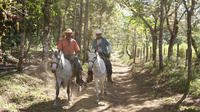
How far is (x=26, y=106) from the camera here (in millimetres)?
6895

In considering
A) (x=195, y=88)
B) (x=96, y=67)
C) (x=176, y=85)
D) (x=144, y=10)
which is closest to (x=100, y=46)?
(x=96, y=67)

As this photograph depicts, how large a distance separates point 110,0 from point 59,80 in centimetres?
2279

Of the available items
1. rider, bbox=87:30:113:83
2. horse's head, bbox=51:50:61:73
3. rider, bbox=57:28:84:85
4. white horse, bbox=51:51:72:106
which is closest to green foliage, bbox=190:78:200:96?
rider, bbox=87:30:113:83

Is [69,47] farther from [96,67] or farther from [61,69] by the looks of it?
[96,67]

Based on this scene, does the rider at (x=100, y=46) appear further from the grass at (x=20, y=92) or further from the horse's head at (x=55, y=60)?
the horse's head at (x=55, y=60)

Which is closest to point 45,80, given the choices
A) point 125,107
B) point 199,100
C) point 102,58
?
point 102,58

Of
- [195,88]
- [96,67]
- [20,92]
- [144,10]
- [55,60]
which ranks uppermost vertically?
[144,10]

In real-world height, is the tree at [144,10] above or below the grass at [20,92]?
above

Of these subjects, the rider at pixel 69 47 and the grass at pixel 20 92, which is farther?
the rider at pixel 69 47

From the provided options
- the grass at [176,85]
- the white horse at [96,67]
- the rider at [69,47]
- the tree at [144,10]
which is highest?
the tree at [144,10]

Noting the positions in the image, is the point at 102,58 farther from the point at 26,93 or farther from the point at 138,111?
the point at 26,93

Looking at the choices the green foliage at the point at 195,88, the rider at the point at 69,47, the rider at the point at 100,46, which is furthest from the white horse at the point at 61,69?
the green foliage at the point at 195,88

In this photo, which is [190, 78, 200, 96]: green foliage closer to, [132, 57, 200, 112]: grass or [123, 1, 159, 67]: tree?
[132, 57, 200, 112]: grass

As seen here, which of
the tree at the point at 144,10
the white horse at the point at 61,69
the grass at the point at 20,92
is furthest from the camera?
the tree at the point at 144,10
